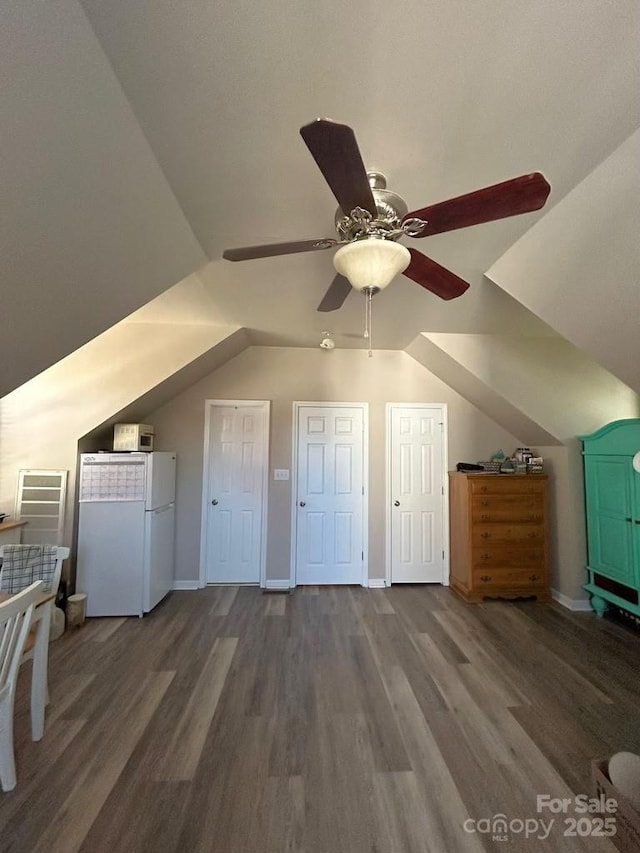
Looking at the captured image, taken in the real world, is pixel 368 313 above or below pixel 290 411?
above

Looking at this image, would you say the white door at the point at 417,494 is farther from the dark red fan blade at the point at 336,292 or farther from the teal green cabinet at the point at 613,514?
the dark red fan blade at the point at 336,292

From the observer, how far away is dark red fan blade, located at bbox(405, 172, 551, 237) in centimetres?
110

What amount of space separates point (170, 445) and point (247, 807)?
10.2 feet

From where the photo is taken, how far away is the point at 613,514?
322 cm

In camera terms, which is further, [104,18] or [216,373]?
[216,373]

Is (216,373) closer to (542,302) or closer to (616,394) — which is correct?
(542,302)

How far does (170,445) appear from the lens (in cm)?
400

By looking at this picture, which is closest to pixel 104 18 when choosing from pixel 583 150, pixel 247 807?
pixel 583 150

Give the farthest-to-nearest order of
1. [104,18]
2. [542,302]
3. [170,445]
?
[170,445]
[542,302]
[104,18]

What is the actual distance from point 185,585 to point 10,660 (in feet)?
7.97

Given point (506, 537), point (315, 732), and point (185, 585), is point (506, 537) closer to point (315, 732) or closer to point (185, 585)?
point (315, 732)

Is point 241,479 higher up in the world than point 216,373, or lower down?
lower down

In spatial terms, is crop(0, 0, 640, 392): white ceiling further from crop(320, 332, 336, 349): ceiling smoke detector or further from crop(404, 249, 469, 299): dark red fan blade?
crop(320, 332, 336, 349): ceiling smoke detector

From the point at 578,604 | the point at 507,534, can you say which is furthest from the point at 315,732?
the point at 578,604
